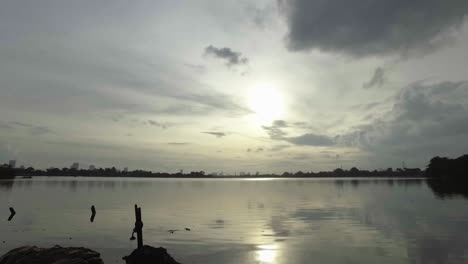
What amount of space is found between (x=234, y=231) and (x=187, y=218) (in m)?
17.9

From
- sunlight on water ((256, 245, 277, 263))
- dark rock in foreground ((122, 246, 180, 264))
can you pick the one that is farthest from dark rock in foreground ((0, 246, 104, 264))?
sunlight on water ((256, 245, 277, 263))

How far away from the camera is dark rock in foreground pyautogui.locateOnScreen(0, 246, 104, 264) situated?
27578 millimetres

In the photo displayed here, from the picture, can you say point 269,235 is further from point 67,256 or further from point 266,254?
point 67,256

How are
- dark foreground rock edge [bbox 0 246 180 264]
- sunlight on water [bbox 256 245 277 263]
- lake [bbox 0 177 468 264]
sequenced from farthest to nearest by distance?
1. lake [bbox 0 177 468 264]
2. sunlight on water [bbox 256 245 277 263]
3. dark foreground rock edge [bbox 0 246 180 264]

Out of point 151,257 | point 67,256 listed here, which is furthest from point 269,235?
point 67,256

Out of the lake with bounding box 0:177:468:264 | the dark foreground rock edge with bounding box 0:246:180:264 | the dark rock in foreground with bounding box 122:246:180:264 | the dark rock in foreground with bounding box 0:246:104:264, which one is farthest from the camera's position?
the lake with bounding box 0:177:468:264

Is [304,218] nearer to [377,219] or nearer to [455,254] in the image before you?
[377,219]

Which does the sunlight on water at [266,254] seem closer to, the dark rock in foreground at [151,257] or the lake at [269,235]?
the lake at [269,235]

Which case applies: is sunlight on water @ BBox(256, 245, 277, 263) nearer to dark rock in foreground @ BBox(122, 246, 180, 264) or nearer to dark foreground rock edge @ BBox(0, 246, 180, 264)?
dark rock in foreground @ BBox(122, 246, 180, 264)

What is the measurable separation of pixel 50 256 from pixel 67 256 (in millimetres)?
1228

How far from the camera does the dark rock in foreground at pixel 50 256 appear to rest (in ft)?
90.5

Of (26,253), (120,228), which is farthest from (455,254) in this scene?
(120,228)

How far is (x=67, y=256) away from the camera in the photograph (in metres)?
28.3

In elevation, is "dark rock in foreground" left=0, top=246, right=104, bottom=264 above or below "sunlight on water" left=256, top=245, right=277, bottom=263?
→ above
